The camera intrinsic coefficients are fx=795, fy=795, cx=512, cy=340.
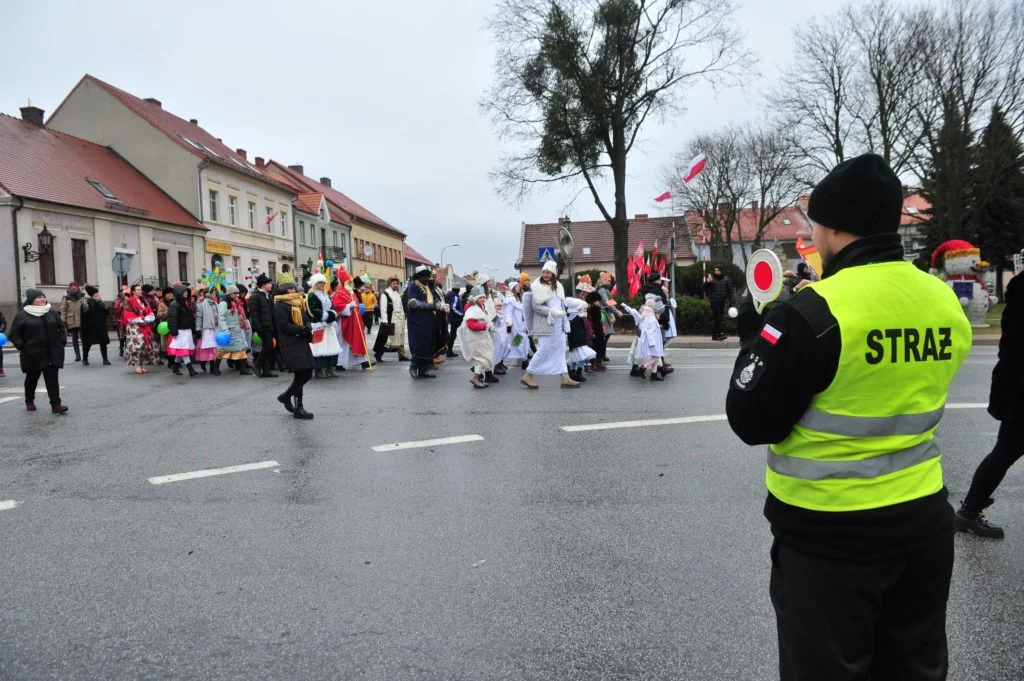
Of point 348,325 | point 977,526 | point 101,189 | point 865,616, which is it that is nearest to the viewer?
point 865,616

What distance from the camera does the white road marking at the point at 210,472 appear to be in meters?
6.35

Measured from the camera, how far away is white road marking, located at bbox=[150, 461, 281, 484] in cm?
635

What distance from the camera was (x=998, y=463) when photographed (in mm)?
4383

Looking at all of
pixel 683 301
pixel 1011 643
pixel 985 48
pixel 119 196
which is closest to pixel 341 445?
pixel 1011 643

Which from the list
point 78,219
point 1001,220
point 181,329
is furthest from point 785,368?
point 1001,220

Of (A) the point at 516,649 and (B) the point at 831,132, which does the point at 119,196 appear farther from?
(A) the point at 516,649

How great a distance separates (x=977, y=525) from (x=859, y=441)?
10.6ft

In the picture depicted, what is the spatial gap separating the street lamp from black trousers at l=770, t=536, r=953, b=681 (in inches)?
1283

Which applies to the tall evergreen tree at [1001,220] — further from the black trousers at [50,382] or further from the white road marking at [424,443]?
the black trousers at [50,382]

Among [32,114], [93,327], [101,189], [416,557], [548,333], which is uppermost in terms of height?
[32,114]

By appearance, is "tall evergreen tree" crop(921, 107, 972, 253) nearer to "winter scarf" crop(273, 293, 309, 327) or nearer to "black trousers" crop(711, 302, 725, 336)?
"black trousers" crop(711, 302, 725, 336)

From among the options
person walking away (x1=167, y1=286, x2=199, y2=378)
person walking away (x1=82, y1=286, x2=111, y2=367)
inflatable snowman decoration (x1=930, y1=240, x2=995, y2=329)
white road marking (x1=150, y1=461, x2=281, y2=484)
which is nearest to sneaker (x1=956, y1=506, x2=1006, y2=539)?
white road marking (x1=150, y1=461, x2=281, y2=484)

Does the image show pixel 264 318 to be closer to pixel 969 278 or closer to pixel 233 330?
pixel 233 330

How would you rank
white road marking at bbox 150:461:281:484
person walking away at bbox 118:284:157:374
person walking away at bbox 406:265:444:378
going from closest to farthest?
white road marking at bbox 150:461:281:484
person walking away at bbox 406:265:444:378
person walking away at bbox 118:284:157:374
